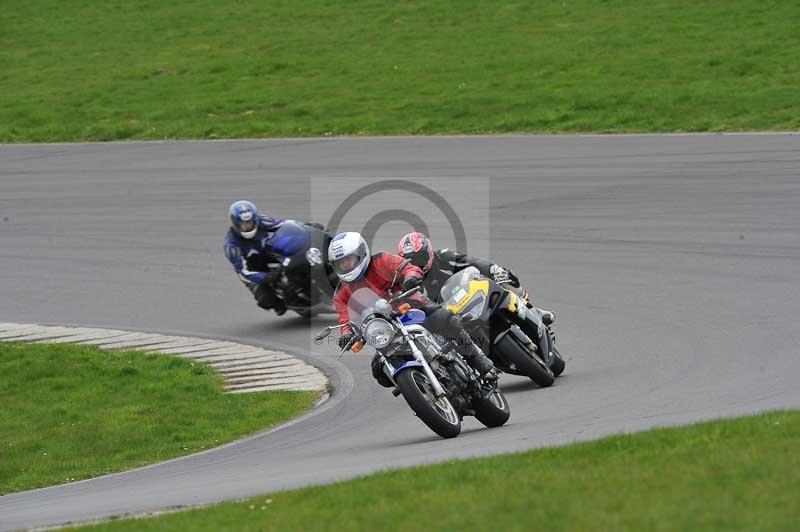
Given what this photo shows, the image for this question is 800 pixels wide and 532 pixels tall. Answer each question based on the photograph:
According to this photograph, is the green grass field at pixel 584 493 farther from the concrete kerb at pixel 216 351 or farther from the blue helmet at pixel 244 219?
the blue helmet at pixel 244 219

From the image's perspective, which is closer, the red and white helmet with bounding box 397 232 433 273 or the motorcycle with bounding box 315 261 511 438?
the motorcycle with bounding box 315 261 511 438

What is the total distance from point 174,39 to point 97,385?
31.2 meters

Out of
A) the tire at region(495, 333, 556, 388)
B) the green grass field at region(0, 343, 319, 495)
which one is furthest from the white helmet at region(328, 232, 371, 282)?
the green grass field at region(0, 343, 319, 495)

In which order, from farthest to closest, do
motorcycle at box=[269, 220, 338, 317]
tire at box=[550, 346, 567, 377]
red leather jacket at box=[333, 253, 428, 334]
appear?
motorcycle at box=[269, 220, 338, 317] → tire at box=[550, 346, 567, 377] → red leather jacket at box=[333, 253, 428, 334]

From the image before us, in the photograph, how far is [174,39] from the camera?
1764 inches

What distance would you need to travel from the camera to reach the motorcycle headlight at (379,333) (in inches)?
416

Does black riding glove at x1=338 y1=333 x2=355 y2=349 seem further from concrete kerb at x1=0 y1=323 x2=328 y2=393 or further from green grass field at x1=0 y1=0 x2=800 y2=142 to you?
green grass field at x1=0 y1=0 x2=800 y2=142

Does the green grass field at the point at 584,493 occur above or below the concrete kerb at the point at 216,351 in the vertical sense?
above

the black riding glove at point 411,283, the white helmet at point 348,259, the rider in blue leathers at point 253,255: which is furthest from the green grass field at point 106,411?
the black riding glove at point 411,283

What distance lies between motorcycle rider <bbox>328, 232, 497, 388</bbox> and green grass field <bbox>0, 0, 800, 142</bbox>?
15.4 metres

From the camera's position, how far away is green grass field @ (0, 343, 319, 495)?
1227 centimetres

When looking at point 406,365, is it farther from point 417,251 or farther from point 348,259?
point 417,251

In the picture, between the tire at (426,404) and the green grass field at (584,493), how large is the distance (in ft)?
5.49

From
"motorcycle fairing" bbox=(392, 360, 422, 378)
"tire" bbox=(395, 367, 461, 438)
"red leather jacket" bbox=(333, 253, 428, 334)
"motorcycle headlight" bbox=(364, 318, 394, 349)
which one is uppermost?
"red leather jacket" bbox=(333, 253, 428, 334)
